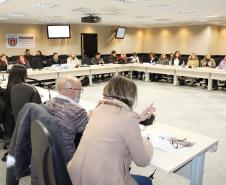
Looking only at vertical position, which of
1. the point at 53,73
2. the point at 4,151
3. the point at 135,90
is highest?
the point at 135,90

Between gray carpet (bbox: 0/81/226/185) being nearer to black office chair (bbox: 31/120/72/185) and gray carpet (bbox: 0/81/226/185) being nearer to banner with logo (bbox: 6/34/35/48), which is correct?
black office chair (bbox: 31/120/72/185)

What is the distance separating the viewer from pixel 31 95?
2.70m

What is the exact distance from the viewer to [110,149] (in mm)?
1397

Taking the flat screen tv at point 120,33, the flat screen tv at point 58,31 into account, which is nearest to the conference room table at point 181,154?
the flat screen tv at point 58,31

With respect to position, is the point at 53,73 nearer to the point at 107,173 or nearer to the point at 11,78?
the point at 11,78

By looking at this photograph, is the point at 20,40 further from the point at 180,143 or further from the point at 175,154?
the point at 175,154

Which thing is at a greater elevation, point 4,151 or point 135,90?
point 135,90

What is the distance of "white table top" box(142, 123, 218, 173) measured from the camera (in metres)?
1.67

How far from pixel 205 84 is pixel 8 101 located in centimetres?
764

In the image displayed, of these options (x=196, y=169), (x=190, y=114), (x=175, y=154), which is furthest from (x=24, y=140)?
(x=190, y=114)

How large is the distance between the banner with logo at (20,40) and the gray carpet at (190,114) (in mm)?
5192

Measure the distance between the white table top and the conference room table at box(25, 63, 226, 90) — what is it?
204 inches

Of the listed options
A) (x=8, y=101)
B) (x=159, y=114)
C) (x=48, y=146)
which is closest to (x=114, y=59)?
(x=159, y=114)

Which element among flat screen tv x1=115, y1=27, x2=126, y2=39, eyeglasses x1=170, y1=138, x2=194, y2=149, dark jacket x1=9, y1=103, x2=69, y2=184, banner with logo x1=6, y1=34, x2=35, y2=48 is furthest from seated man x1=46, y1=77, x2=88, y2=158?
flat screen tv x1=115, y1=27, x2=126, y2=39
